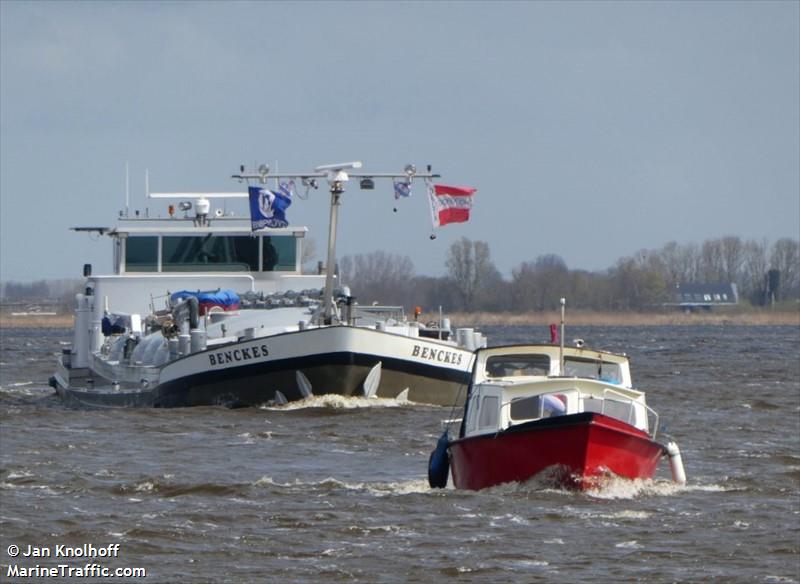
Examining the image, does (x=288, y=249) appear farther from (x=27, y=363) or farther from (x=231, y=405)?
(x=27, y=363)

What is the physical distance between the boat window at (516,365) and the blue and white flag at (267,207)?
13095mm

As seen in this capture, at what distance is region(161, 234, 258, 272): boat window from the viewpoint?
37875mm

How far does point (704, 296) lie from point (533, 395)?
139478 mm

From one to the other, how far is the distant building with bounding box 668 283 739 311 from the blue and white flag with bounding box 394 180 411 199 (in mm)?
116506

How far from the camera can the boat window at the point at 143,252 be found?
38.0 m

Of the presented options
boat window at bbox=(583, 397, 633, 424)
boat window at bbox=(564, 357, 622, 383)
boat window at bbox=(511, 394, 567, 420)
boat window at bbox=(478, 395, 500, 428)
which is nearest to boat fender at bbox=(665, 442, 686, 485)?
boat window at bbox=(583, 397, 633, 424)

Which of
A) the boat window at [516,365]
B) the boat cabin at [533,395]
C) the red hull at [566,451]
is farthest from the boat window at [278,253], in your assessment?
the red hull at [566,451]

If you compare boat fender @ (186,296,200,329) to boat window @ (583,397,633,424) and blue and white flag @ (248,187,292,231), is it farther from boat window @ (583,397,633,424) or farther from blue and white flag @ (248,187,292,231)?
boat window @ (583,397,633,424)

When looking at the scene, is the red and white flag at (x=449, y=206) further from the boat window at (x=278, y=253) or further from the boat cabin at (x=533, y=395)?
the boat cabin at (x=533, y=395)

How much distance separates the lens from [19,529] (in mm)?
17047

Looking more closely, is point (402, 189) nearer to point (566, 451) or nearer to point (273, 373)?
point (273, 373)

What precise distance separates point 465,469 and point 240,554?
4.27m

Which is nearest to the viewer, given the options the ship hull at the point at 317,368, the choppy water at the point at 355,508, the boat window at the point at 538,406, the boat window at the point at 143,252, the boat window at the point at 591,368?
the choppy water at the point at 355,508

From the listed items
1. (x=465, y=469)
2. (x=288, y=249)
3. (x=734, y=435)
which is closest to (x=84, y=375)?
(x=288, y=249)
